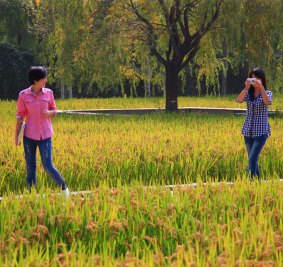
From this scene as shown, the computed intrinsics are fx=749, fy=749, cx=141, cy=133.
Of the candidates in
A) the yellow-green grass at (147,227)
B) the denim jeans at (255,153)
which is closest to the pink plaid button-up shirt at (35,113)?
the yellow-green grass at (147,227)

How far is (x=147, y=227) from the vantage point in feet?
20.5

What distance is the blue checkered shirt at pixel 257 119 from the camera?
377 inches

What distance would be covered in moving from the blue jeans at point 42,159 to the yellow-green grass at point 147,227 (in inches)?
47.9

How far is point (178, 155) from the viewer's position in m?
10.9

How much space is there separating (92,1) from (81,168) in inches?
524

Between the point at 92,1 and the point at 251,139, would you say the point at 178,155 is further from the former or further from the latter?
the point at 92,1

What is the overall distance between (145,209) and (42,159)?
230cm

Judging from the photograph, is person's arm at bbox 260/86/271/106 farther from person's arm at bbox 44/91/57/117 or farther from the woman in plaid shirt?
person's arm at bbox 44/91/57/117

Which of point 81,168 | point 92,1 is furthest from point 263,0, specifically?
point 81,168

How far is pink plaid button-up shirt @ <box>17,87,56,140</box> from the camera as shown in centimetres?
852

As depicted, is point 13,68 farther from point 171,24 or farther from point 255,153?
point 255,153

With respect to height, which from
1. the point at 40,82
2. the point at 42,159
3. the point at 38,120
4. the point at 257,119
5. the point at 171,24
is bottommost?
the point at 42,159

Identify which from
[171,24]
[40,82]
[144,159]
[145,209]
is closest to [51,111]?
[40,82]

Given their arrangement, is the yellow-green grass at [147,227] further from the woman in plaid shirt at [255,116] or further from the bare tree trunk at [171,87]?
the bare tree trunk at [171,87]
